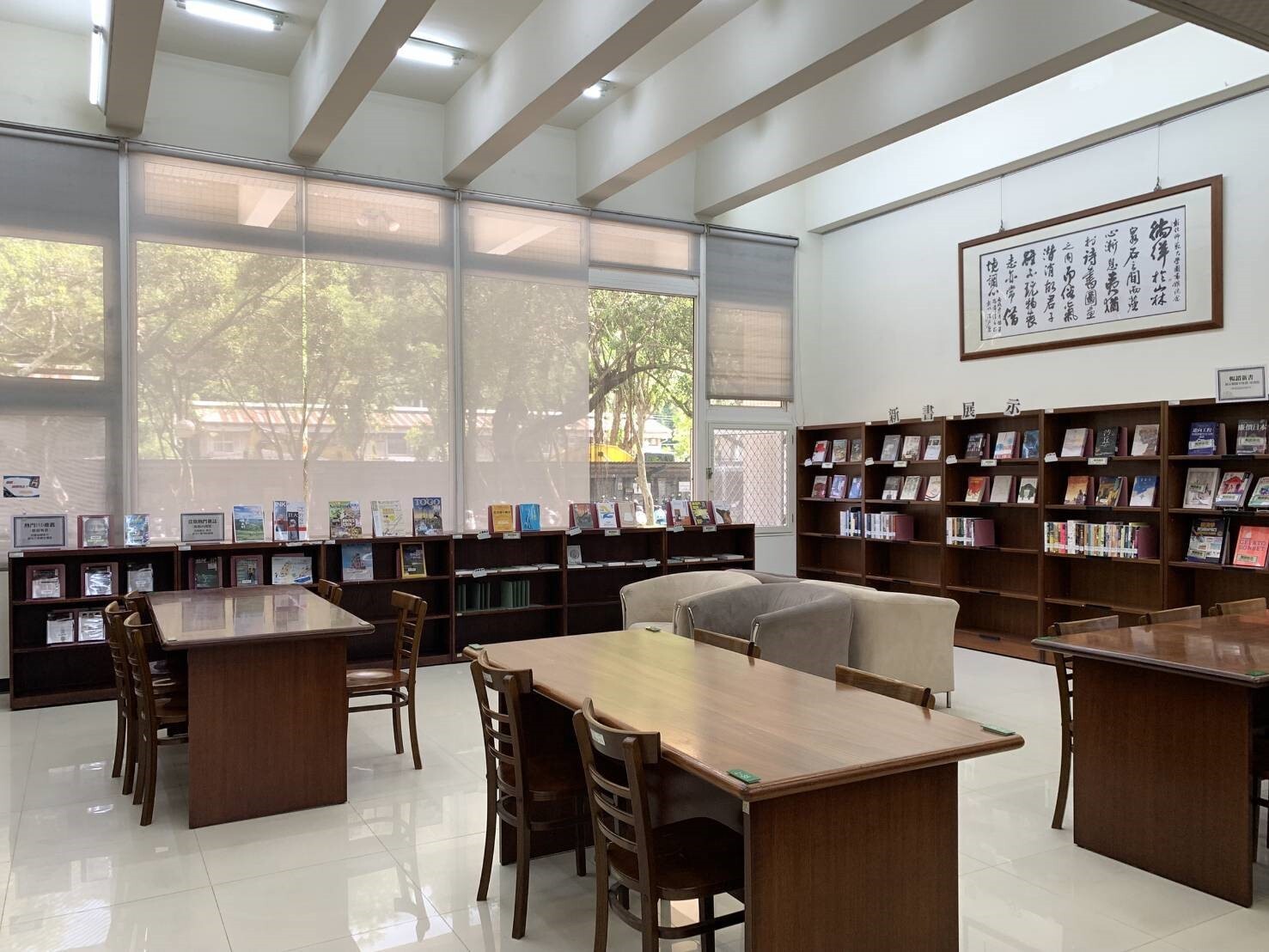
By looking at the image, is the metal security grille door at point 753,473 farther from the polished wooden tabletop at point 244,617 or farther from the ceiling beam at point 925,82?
the polished wooden tabletop at point 244,617

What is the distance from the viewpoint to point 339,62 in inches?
229

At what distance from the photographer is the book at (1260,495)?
582cm

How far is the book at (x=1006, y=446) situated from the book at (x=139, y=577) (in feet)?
21.3

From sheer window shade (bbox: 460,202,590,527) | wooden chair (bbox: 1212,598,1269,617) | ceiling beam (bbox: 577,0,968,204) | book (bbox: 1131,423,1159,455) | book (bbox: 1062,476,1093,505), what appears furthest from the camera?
sheer window shade (bbox: 460,202,590,527)

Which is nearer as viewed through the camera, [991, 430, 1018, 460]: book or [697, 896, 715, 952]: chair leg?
[697, 896, 715, 952]: chair leg

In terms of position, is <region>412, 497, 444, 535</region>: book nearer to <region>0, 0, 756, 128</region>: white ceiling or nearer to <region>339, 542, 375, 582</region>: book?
<region>339, 542, 375, 582</region>: book

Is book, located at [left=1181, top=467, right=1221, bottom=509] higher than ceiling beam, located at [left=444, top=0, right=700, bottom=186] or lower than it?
lower

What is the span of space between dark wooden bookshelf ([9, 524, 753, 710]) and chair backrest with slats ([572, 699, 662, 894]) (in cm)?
476

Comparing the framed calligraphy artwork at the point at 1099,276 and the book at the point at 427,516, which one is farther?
the book at the point at 427,516

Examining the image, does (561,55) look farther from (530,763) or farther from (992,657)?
(992,657)

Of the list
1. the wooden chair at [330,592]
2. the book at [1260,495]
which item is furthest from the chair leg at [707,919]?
the book at [1260,495]

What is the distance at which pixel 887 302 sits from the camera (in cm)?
898

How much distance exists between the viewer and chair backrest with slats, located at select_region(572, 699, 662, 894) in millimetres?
2260

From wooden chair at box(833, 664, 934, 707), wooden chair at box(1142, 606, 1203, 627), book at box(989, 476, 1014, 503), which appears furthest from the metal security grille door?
wooden chair at box(833, 664, 934, 707)
